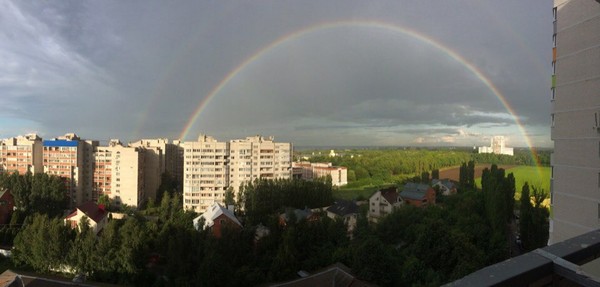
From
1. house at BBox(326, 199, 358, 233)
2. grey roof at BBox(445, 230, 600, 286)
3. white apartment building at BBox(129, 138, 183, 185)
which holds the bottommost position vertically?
house at BBox(326, 199, 358, 233)

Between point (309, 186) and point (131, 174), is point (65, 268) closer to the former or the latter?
point (131, 174)

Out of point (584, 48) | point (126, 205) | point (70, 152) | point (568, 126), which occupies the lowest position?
point (126, 205)

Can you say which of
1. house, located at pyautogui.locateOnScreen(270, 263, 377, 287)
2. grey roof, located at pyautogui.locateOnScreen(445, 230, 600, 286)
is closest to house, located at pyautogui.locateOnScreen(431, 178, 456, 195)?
house, located at pyautogui.locateOnScreen(270, 263, 377, 287)

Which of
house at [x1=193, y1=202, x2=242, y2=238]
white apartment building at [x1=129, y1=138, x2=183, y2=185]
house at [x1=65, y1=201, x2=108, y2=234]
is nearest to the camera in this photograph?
house at [x1=193, y1=202, x2=242, y2=238]

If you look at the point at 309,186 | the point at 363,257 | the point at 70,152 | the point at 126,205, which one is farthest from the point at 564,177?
the point at 70,152

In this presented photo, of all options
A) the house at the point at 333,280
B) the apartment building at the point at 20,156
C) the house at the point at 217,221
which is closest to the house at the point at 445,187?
the house at the point at 217,221

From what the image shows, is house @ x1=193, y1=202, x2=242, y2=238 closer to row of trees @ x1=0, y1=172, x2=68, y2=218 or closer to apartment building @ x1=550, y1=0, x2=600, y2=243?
row of trees @ x1=0, y1=172, x2=68, y2=218

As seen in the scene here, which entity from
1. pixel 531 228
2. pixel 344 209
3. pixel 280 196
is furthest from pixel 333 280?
pixel 280 196
